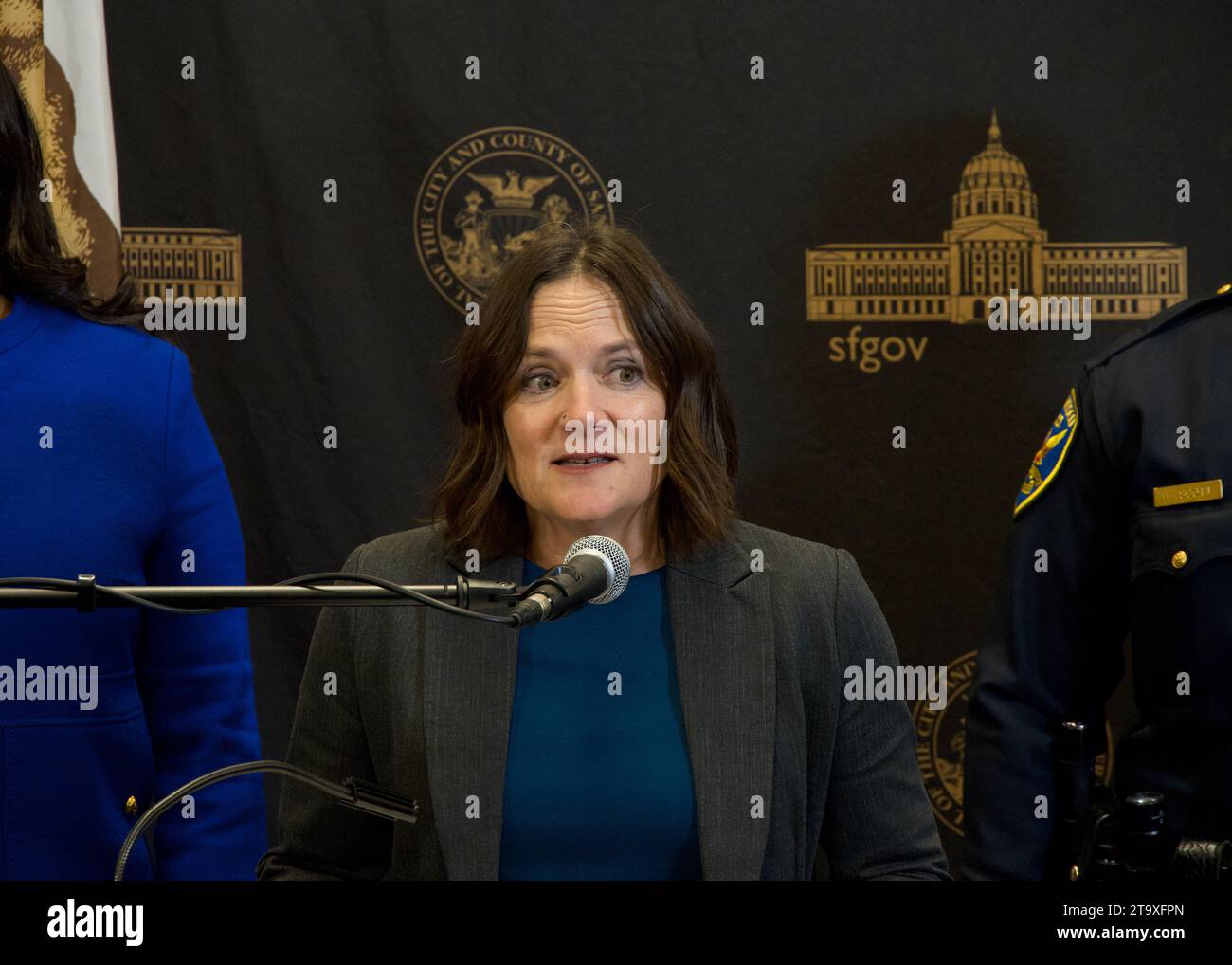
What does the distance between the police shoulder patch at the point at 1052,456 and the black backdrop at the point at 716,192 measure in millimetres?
467

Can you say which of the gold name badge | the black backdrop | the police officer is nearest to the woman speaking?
the police officer

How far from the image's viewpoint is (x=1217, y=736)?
4.86 feet

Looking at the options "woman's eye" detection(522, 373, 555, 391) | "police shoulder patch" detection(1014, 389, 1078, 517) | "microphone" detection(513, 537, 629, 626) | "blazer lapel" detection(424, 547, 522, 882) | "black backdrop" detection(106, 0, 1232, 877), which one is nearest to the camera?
"microphone" detection(513, 537, 629, 626)

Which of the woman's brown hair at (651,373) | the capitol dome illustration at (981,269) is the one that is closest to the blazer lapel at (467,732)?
the woman's brown hair at (651,373)

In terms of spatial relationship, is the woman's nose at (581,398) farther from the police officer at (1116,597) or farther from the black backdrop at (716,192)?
the black backdrop at (716,192)

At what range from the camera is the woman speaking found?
1.34 metres

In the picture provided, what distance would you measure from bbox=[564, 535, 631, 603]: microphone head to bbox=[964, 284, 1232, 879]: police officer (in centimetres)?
74

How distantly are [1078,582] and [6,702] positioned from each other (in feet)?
3.75

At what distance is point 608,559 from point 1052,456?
83 centimetres

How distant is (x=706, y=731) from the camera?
137cm

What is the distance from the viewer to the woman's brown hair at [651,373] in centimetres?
148

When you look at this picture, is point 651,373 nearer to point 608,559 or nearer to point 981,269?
point 608,559

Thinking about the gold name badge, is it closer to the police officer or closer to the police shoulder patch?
the police officer
